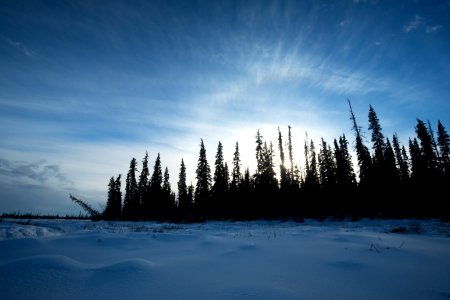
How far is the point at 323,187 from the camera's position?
42.8 meters

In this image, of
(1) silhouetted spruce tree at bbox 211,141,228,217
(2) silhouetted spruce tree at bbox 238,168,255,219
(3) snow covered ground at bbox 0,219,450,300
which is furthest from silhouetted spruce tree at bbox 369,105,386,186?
(3) snow covered ground at bbox 0,219,450,300

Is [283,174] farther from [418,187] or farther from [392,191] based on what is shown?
[418,187]

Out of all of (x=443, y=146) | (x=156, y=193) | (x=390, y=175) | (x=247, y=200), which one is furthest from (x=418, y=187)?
(x=156, y=193)

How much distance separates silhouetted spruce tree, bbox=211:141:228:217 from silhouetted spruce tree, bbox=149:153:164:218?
11838 mm

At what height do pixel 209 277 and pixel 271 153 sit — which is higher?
pixel 271 153

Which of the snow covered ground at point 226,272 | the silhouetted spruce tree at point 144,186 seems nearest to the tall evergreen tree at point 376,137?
the snow covered ground at point 226,272

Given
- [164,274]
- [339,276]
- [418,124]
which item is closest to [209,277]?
[164,274]

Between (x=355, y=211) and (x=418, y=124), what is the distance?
20741 mm

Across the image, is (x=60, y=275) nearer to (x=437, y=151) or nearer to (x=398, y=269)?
(x=398, y=269)

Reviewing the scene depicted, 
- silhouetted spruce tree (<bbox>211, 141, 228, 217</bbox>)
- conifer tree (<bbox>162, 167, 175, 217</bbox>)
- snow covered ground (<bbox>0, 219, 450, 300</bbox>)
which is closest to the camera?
snow covered ground (<bbox>0, 219, 450, 300</bbox>)

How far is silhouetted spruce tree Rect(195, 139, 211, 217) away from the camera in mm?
48666

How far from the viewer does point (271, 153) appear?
48438mm

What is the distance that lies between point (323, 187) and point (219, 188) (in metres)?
20.0

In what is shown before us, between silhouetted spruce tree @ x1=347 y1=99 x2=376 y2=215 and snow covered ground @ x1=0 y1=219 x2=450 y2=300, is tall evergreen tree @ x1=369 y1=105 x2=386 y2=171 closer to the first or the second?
silhouetted spruce tree @ x1=347 y1=99 x2=376 y2=215
